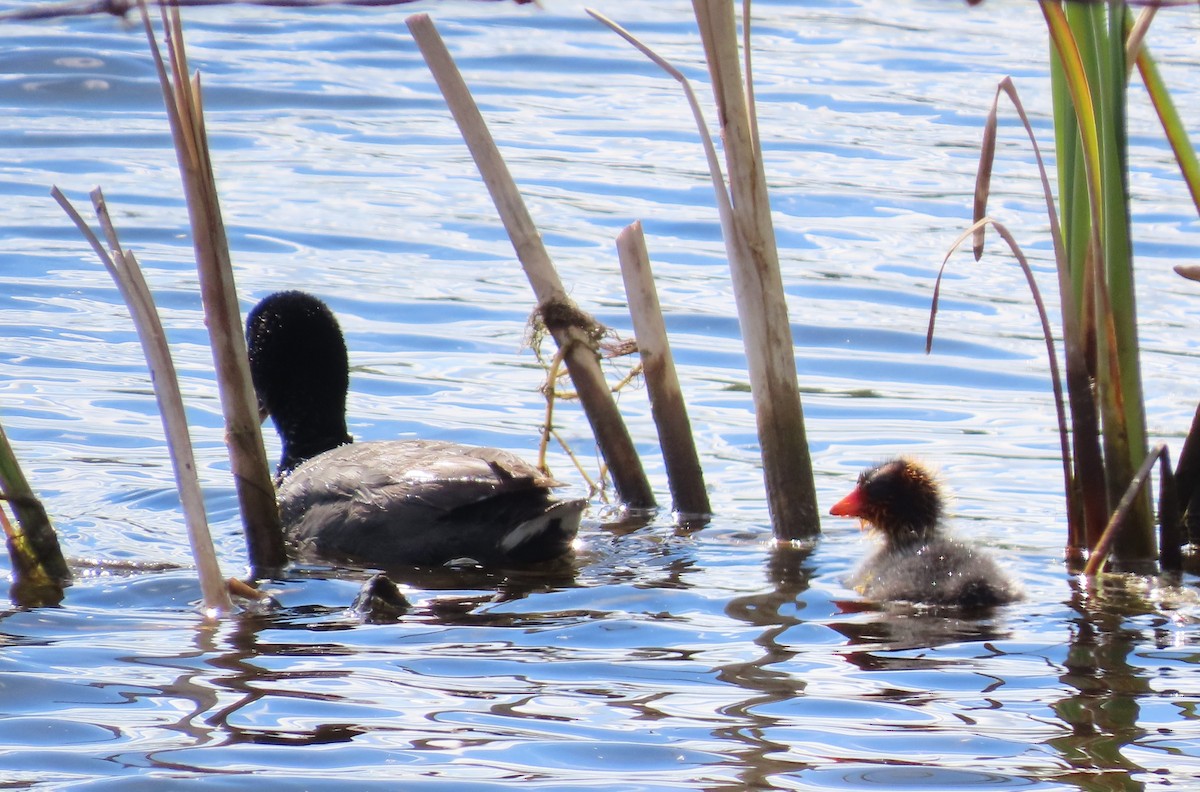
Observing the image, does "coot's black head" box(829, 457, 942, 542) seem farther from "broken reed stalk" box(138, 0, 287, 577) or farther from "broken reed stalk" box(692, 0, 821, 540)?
"broken reed stalk" box(138, 0, 287, 577)

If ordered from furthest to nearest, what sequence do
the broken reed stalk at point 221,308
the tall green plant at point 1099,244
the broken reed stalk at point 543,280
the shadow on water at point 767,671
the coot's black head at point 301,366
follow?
the coot's black head at point 301,366, the broken reed stalk at point 543,280, the broken reed stalk at point 221,308, the tall green plant at point 1099,244, the shadow on water at point 767,671

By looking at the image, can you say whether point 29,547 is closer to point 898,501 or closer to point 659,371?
point 659,371

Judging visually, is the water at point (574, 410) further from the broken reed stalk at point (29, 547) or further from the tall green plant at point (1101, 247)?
the tall green plant at point (1101, 247)

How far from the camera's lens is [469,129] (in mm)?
5301

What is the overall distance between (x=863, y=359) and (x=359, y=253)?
328 centimetres

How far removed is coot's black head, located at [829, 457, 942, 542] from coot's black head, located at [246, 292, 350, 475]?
2.25 metres

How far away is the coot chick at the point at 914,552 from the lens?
15.1 ft

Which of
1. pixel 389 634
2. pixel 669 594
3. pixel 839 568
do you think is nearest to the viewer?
pixel 389 634

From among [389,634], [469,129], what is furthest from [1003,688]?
[469,129]

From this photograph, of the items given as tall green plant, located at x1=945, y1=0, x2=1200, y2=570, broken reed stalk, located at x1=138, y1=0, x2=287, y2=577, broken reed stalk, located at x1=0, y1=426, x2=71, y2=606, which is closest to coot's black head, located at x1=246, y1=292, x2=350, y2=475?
broken reed stalk, located at x1=138, y1=0, x2=287, y2=577

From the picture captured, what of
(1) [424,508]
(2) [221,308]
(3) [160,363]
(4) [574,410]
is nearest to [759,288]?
(1) [424,508]

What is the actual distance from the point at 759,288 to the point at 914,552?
0.94 m

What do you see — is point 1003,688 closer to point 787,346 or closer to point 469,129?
point 787,346

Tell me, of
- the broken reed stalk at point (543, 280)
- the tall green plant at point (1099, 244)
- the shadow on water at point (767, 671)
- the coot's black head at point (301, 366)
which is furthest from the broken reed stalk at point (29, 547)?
the tall green plant at point (1099, 244)
